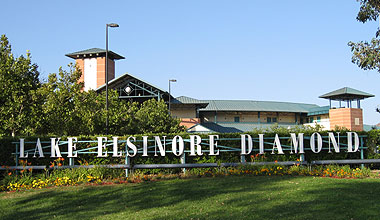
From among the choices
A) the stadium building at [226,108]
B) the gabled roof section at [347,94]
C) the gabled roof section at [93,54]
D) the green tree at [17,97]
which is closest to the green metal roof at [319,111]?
the stadium building at [226,108]

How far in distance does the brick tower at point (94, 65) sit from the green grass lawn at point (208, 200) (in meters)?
50.7

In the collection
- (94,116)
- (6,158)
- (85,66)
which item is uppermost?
(85,66)

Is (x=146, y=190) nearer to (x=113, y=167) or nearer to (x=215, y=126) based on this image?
(x=113, y=167)

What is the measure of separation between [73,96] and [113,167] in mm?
9417

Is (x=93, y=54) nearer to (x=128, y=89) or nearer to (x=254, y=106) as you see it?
(x=128, y=89)

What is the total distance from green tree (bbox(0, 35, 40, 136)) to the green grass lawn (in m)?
7.41

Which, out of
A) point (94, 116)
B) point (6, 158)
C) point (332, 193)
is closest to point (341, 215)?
point (332, 193)

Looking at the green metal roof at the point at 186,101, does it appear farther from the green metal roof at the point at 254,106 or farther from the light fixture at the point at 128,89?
the green metal roof at the point at 254,106

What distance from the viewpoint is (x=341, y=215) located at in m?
8.83

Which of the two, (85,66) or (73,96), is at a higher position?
(85,66)

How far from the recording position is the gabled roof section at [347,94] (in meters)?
56.2

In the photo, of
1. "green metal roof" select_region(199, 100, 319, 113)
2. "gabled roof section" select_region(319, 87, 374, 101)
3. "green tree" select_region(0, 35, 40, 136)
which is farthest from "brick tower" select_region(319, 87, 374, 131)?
"green tree" select_region(0, 35, 40, 136)

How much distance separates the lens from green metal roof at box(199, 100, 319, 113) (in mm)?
64500

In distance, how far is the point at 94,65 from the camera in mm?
63969
